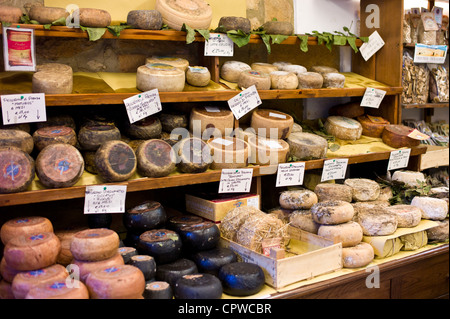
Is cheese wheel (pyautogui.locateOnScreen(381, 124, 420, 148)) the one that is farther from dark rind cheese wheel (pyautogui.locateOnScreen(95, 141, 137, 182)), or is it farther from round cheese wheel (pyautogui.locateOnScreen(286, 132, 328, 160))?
dark rind cheese wheel (pyautogui.locateOnScreen(95, 141, 137, 182))

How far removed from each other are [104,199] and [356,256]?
1429 mm

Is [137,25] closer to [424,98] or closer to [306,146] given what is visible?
[306,146]

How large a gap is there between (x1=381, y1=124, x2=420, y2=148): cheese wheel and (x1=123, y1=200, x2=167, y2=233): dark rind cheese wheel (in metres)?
1.94

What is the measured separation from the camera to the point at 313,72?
137 inches

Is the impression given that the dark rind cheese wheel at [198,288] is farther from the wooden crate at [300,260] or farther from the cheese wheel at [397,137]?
the cheese wheel at [397,137]

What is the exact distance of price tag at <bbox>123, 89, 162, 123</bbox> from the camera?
268 centimetres

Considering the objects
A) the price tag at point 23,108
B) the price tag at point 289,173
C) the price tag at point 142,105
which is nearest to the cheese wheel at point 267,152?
the price tag at point 289,173

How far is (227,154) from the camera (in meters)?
2.87

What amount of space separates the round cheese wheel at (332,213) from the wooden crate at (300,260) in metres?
0.11

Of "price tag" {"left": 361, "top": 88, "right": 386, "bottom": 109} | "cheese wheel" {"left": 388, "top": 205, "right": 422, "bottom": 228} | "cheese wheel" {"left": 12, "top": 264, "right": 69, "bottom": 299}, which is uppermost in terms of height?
"price tag" {"left": 361, "top": 88, "right": 386, "bottom": 109}

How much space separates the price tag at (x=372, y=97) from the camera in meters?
3.62

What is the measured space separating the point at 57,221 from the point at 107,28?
1.25 meters

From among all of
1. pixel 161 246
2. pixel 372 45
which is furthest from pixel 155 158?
pixel 372 45

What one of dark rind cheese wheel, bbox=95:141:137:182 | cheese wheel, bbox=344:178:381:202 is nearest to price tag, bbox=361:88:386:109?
cheese wheel, bbox=344:178:381:202
